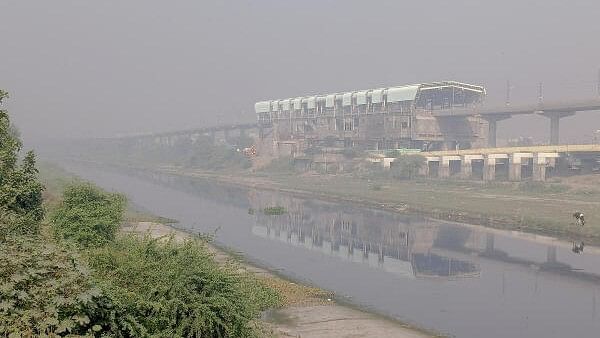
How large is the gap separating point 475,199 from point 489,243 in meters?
26.8

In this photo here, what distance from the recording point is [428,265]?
145ft

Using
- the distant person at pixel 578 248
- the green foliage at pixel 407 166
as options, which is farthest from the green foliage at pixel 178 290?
the green foliage at pixel 407 166

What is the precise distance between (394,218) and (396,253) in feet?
66.9

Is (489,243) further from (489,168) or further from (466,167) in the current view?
(466,167)

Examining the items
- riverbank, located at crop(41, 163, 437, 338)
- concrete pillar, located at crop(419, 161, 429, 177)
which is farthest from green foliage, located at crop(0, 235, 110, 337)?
concrete pillar, located at crop(419, 161, 429, 177)

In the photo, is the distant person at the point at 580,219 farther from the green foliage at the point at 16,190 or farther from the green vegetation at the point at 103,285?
the green foliage at the point at 16,190

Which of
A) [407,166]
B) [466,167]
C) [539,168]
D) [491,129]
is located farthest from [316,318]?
[491,129]

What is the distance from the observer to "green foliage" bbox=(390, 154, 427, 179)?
10756cm

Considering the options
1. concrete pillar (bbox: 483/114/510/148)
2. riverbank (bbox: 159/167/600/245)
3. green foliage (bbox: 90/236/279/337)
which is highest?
concrete pillar (bbox: 483/114/510/148)

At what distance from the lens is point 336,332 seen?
24.6 metres

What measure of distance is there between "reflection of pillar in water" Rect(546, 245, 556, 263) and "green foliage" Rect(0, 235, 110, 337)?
4077cm

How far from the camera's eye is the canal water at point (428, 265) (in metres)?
30.2

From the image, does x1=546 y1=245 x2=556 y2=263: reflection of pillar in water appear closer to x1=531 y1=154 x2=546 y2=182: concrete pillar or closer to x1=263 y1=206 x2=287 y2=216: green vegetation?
x1=263 y1=206 x2=287 y2=216: green vegetation

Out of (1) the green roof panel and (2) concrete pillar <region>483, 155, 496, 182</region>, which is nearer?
(2) concrete pillar <region>483, 155, 496, 182</region>
